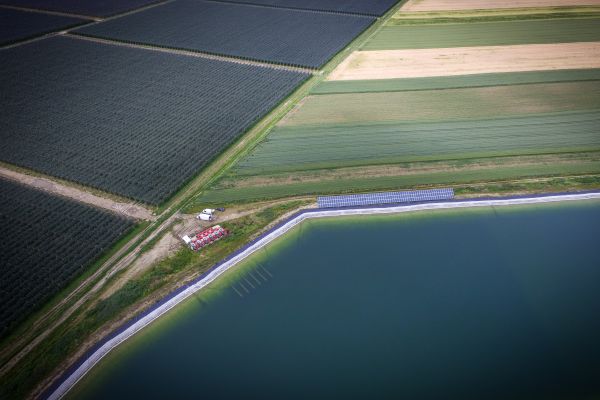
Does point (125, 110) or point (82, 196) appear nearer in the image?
point (82, 196)

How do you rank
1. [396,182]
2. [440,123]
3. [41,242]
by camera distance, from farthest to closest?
[440,123], [396,182], [41,242]

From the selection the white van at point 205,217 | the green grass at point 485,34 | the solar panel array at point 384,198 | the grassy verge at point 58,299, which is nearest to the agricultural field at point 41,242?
the grassy verge at point 58,299

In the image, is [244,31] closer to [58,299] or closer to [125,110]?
[125,110]

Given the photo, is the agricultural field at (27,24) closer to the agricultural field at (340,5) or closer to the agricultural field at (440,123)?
the agricultural field at (340,5)

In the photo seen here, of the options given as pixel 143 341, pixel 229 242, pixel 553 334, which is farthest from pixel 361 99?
pixel 143 341

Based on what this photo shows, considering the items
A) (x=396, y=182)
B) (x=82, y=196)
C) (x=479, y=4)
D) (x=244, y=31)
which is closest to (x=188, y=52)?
(x=244, y=31)

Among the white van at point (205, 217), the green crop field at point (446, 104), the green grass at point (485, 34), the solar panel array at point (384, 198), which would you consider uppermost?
the green grass at point (485, 34)
